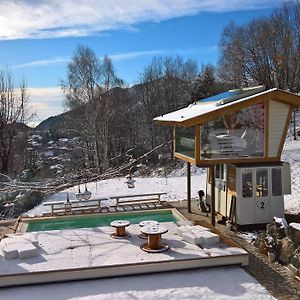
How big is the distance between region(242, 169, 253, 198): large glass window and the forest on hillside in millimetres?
14489

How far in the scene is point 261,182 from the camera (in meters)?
10.8

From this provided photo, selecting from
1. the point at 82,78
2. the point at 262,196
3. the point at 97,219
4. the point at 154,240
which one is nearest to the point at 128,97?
the point at 82,78

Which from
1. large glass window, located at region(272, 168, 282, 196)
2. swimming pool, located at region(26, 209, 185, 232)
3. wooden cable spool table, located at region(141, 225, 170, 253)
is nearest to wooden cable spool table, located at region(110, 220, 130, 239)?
wooden cable spool table, located at region(141, 225, 170, 253)

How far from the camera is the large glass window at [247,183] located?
10695 millimetres

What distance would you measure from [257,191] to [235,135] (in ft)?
5.48

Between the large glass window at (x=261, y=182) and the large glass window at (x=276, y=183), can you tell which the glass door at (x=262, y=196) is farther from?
the large glass window at (x=276, y=183)

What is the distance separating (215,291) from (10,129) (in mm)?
18703

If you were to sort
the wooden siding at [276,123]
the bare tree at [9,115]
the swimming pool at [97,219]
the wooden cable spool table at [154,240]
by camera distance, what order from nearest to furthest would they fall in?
the wooden cable spool table at [154,240], the wooden siding at [276,123], the swimming pool at [97,219], the bare tree at [9,115]

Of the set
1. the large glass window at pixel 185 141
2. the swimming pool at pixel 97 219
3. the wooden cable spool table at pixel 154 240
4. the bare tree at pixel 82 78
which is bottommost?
the swimming pool at pixel 97 219

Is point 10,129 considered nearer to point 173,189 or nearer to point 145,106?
point 173,189

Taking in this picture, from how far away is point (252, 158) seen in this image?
35.7 feet

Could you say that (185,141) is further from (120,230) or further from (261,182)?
(120,230)

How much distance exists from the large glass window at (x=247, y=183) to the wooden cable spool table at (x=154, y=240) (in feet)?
10.2

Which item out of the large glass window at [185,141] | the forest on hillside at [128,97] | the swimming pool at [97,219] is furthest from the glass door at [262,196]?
the forest on hillside at [128,97]
